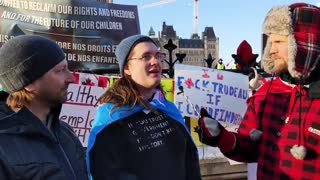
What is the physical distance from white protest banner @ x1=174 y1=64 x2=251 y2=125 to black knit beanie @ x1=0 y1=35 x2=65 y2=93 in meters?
2.56

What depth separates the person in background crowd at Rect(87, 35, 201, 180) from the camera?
7.15 ft

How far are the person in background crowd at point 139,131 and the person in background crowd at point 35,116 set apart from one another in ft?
0.92

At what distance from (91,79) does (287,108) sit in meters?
2.32

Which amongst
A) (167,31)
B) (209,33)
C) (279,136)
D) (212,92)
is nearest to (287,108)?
(279,136)

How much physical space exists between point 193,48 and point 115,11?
10100 centimetres

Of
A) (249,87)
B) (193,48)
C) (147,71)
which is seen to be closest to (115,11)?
(249,87)

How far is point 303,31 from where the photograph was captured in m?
2.20

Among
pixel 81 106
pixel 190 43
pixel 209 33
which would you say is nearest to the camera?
pixel 81 106

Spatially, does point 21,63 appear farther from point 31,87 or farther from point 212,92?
point 212,92

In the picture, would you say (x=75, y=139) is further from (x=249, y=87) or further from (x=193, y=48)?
(x=193, y=48)

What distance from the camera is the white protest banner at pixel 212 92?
4316 mm

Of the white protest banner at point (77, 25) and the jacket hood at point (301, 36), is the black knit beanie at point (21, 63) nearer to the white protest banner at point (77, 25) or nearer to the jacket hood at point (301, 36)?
the jacket hood at point (301, 36)

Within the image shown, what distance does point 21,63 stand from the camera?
174 centimetres

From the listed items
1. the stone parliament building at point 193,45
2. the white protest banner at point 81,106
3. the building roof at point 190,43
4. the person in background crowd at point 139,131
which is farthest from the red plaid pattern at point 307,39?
the building roof at point 190,43
